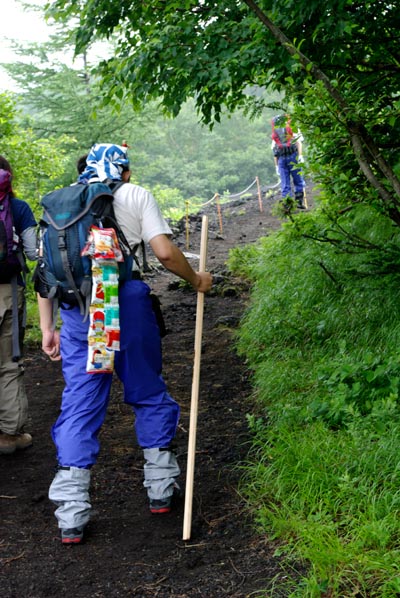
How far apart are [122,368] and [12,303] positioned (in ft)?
4.83

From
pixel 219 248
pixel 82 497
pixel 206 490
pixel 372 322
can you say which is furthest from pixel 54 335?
pixel 219 248

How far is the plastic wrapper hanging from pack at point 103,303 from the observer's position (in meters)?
3.74

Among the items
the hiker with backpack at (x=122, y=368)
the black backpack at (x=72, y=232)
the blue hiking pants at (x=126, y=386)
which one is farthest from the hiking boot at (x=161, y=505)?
the black backpack at (x=72, y=232)

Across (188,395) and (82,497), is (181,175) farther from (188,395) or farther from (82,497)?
(82,497)

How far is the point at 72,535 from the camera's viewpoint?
3838mm

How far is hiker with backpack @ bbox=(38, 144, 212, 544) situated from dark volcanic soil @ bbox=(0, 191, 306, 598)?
0.20 m

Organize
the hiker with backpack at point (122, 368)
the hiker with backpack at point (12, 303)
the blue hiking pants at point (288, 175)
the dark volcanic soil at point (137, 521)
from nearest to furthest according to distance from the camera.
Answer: the dark volcanic soil at point (137, 521)
the hiker with backpack at point (122, 368)
the hiker with backpack at point (12, 303)
the blue hiking pants at point (288, 175)

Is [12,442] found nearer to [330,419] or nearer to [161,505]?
[161,505]

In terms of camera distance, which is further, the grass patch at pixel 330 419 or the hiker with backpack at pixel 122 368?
A: the hiker with backpack at pixel 122 368

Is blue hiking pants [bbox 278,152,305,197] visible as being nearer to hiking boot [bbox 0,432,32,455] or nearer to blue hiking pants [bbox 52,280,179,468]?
hiking boot [bbox 0,432,32,455]

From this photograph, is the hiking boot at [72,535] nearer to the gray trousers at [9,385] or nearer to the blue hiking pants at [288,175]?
the gray trousers at [9,385]

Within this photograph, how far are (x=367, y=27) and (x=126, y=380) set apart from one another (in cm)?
325

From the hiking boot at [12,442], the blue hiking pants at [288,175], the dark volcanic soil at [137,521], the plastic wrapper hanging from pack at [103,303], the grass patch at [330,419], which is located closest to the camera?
the grass patch at [330,419]

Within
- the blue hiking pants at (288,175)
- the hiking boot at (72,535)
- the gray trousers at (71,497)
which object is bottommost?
the hiking boot at (72,535)
